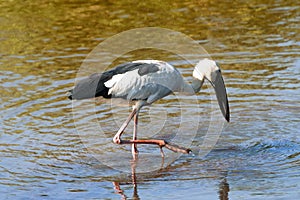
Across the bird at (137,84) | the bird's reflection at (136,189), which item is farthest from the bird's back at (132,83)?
the bird's reflection at (136,189)

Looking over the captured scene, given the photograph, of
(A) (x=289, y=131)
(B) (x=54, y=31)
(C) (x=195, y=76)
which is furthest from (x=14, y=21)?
(A) (x=289, y=131)

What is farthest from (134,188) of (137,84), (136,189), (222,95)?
(222,95)

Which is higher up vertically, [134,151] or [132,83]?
[132,83]

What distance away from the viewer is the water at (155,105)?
6.86 meters

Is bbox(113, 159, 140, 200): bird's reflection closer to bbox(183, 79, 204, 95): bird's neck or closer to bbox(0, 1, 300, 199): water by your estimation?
bbox(0, 1, 300, 199): water

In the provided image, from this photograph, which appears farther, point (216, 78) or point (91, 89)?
point (216, 78)

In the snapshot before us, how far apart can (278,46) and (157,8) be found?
3.01m

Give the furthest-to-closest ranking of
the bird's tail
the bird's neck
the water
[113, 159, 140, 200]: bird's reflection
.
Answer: the bird's neck < the bird's tail < the water < [113, 159, 140, 200]: bird's reflection

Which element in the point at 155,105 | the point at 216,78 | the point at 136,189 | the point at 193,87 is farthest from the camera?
the point at 155,105

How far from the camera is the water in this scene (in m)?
6.86

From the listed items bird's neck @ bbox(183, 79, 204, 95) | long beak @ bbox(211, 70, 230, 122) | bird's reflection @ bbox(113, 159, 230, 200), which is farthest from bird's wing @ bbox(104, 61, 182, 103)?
bird's reflection @ bbox(113, 159, 230, 200)

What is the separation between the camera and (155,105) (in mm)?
9281

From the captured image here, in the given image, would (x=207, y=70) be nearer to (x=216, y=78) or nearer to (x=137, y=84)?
(x=216, y=78)

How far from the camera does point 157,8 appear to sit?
524 inches
